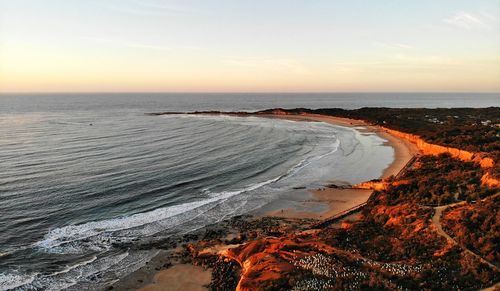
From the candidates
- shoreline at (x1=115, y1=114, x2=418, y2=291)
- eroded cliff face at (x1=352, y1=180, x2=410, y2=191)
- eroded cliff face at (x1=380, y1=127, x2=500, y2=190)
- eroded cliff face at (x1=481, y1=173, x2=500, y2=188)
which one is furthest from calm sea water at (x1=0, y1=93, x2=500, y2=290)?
eroded cliff face at (x1=481, y1=173, x2=500, y2=188)

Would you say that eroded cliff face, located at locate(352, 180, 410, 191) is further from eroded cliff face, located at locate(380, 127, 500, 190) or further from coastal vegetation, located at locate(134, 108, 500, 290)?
eroded cliff face, located at locate(380, 127, 500, 190)

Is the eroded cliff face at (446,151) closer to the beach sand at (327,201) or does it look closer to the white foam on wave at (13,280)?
the beach sand at (327,201)

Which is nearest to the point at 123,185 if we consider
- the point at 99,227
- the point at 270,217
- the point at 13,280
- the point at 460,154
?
the point at 99,227

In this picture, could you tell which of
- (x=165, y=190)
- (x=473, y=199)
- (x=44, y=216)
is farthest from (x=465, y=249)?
(x=44, y=216)

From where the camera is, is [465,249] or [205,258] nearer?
[465,249]

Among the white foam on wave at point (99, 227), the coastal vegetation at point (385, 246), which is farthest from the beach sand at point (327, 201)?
the white foam on wave at point (99, 227)

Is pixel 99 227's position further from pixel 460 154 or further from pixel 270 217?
pixel 460 154

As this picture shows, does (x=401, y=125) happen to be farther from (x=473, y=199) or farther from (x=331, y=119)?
(x=473, y=199)

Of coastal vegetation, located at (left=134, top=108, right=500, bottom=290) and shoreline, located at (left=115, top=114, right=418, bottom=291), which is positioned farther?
shoreline, located at (left=115, top=114, right=418, bottom=291)
